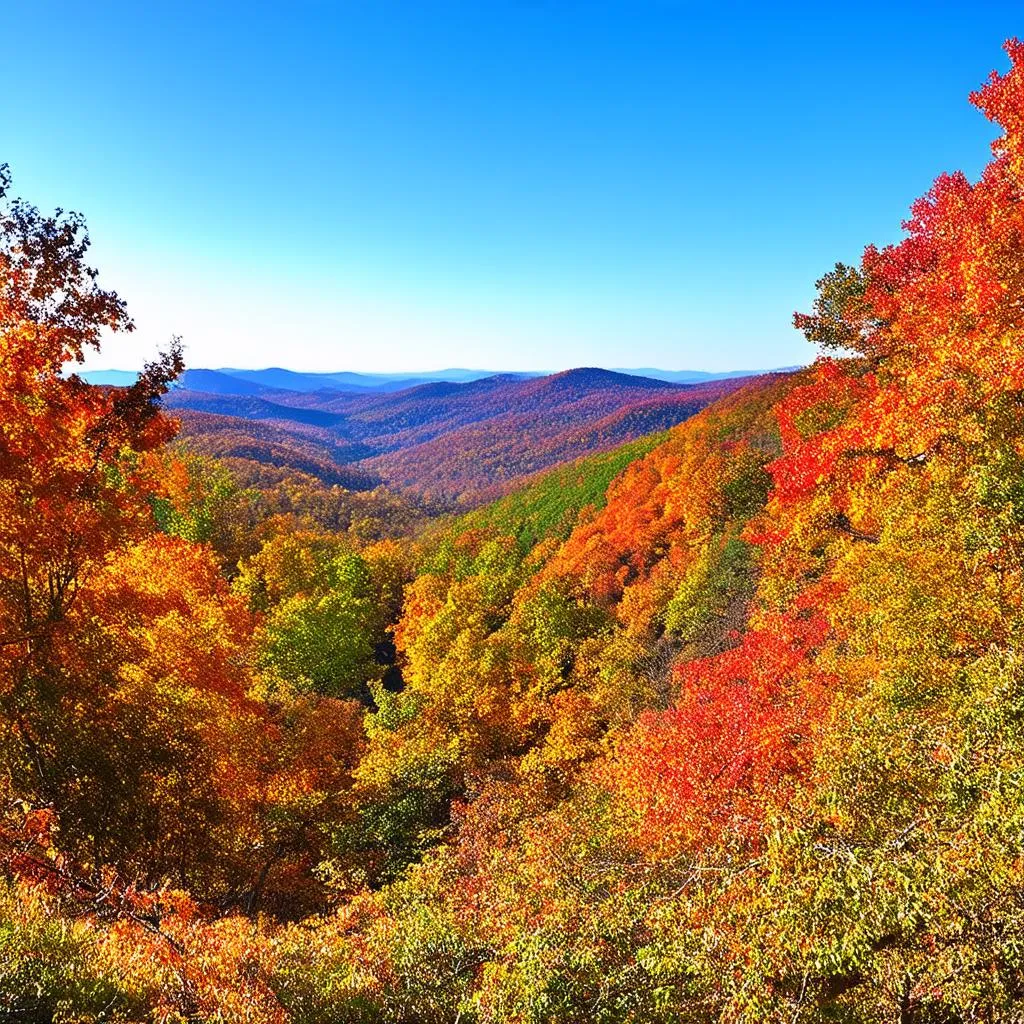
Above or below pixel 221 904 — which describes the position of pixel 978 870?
above

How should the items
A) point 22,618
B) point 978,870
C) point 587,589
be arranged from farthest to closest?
point 587,589, point 22,618, point 978,870

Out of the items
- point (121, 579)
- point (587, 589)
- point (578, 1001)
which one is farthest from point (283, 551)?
point (578, 1001)

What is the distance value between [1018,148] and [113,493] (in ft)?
75.5

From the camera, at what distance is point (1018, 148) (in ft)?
50.1

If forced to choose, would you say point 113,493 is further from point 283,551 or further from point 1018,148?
point 283,551

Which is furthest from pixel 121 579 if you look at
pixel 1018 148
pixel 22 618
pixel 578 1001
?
pixel 1018 148

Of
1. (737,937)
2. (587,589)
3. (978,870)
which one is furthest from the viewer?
(587,589)

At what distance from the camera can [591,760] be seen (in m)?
30.5

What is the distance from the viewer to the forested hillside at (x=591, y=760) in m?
7.89

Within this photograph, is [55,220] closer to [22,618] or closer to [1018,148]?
[22,618]

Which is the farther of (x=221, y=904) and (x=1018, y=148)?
(x=221, y=904)

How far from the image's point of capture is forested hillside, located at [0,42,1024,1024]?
7.89 metres

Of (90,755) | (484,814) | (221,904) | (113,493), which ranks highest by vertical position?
(113,493)

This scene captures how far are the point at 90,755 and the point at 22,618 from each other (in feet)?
12.2
